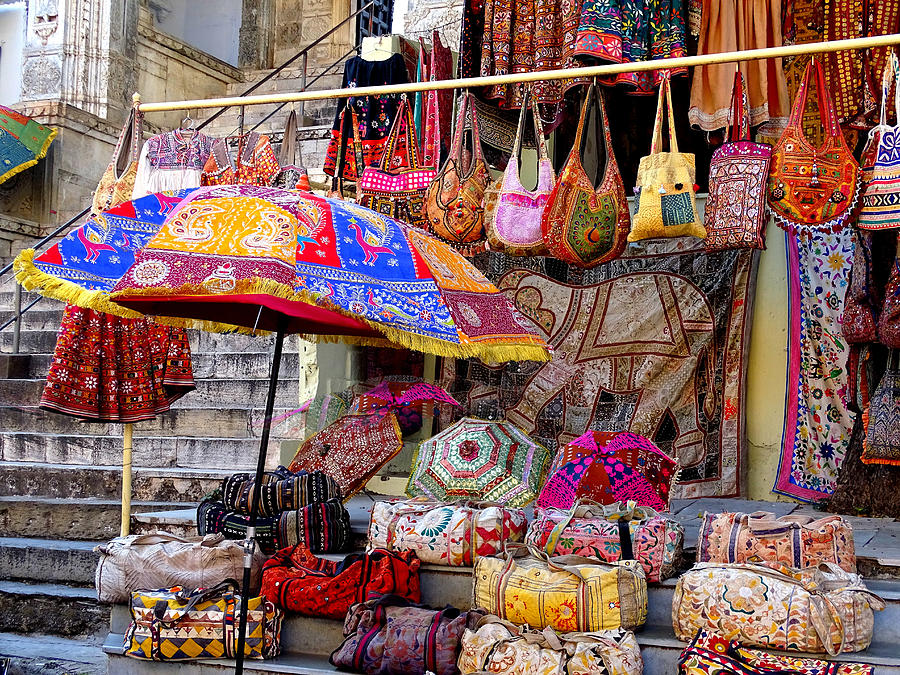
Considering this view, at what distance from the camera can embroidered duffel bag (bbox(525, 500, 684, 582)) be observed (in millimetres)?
4539

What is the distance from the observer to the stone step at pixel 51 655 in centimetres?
505

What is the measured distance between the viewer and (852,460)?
245 inches

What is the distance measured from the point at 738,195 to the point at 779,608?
2043 mm

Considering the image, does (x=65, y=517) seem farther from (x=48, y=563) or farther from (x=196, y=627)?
(x=196, y=627)

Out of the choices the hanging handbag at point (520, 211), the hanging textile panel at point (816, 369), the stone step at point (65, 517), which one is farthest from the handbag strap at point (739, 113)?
the stone step at point (65, 517)

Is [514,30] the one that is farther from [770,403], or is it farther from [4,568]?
[4,568]

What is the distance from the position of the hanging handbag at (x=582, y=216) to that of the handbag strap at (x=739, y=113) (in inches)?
26.2

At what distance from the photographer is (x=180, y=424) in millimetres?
7375

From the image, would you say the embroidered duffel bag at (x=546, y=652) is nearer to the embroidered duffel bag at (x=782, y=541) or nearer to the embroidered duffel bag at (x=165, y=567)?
the embroidered duffel bag at (x=782, y=541)

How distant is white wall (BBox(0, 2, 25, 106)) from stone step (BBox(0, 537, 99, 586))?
7808 millimetres

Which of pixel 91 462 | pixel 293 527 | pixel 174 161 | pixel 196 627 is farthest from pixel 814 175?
pixel 91 462

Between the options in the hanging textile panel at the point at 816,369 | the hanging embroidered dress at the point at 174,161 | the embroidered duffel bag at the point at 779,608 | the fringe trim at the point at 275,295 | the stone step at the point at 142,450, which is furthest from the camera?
the stone step at the point at 142,450

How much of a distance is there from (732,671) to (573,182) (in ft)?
8.24

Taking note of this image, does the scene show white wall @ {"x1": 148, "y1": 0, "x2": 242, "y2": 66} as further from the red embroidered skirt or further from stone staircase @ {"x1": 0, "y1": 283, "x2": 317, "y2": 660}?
the red embroidered skirt
